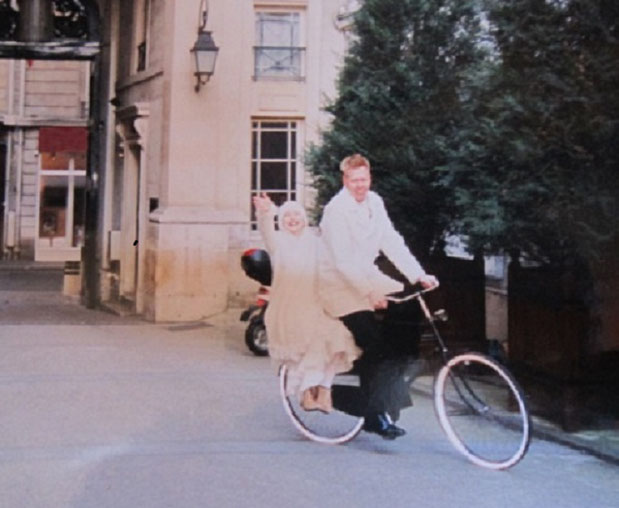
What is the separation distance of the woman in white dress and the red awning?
2131 cm

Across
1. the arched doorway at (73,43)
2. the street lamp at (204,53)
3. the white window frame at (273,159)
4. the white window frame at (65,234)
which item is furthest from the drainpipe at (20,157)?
the street lamp at (204,53)

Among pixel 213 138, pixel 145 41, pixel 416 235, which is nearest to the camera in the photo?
pixel 416 235

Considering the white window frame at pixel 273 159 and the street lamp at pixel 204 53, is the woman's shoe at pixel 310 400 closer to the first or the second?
the white window frame at pixel 273 159

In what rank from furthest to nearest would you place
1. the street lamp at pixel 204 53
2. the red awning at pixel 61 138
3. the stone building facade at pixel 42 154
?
the red awning at pixel 61 138, the stone building facade at pixel 42 154, the street lamp at pixel 204 53

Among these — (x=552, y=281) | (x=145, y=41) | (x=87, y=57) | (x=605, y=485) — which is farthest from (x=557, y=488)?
(x=87, y=57)

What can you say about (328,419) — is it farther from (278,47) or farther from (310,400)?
(278,47)

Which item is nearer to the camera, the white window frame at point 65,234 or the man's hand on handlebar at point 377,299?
the man's hand on handlebar at point 377,299

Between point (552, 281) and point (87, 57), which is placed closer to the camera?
point (552, 281)

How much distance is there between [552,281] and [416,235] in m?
1.38

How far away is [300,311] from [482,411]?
977 mm

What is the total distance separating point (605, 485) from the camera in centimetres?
473

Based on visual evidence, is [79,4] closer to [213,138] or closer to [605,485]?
[213,138]

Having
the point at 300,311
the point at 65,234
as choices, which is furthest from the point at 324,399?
the point at 65,234

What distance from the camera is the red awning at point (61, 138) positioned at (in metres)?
25.8
